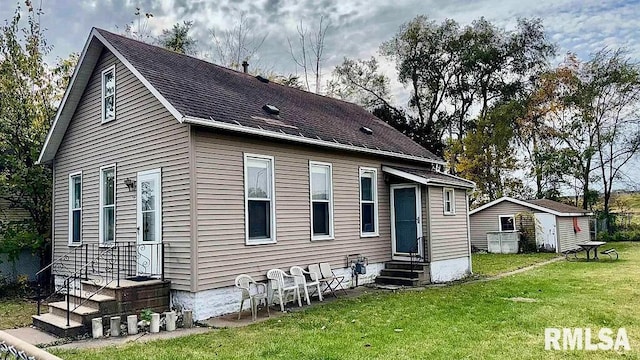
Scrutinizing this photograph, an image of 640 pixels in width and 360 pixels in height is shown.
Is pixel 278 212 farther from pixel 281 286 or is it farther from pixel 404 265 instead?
pixel 404 265

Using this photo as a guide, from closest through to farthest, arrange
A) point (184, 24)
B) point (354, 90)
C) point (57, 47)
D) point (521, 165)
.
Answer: point (57, 47) → point (184, 24) → point (521, 165) → point (354, 90)

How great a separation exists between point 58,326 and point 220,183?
347 centimetres

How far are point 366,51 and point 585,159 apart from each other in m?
16.1

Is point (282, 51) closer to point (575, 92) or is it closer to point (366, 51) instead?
point (366, 51)

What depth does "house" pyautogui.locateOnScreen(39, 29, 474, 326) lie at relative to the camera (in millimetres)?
8508

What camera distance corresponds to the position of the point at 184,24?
2553cm

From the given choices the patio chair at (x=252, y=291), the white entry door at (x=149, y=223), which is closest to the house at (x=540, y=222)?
the patio chair at (x=252, y=291)

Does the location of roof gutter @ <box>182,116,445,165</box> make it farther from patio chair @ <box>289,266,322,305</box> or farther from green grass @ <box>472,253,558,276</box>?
green grass @ <box>472,253,558,276</box>

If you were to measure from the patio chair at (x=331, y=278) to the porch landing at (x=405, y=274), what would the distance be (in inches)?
55.7

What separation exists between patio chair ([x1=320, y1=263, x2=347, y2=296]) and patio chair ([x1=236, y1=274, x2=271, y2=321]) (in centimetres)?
174

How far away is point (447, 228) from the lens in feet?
42.5

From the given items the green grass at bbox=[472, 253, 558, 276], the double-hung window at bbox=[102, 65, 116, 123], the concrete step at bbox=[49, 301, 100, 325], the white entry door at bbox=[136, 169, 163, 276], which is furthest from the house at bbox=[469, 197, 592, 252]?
the concrete step at bbox=[49, 301, 100, 325]

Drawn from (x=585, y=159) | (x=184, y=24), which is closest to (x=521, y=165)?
(x=585, y=159)

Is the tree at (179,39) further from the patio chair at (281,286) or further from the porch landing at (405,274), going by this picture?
the patio chair at (281,286)
